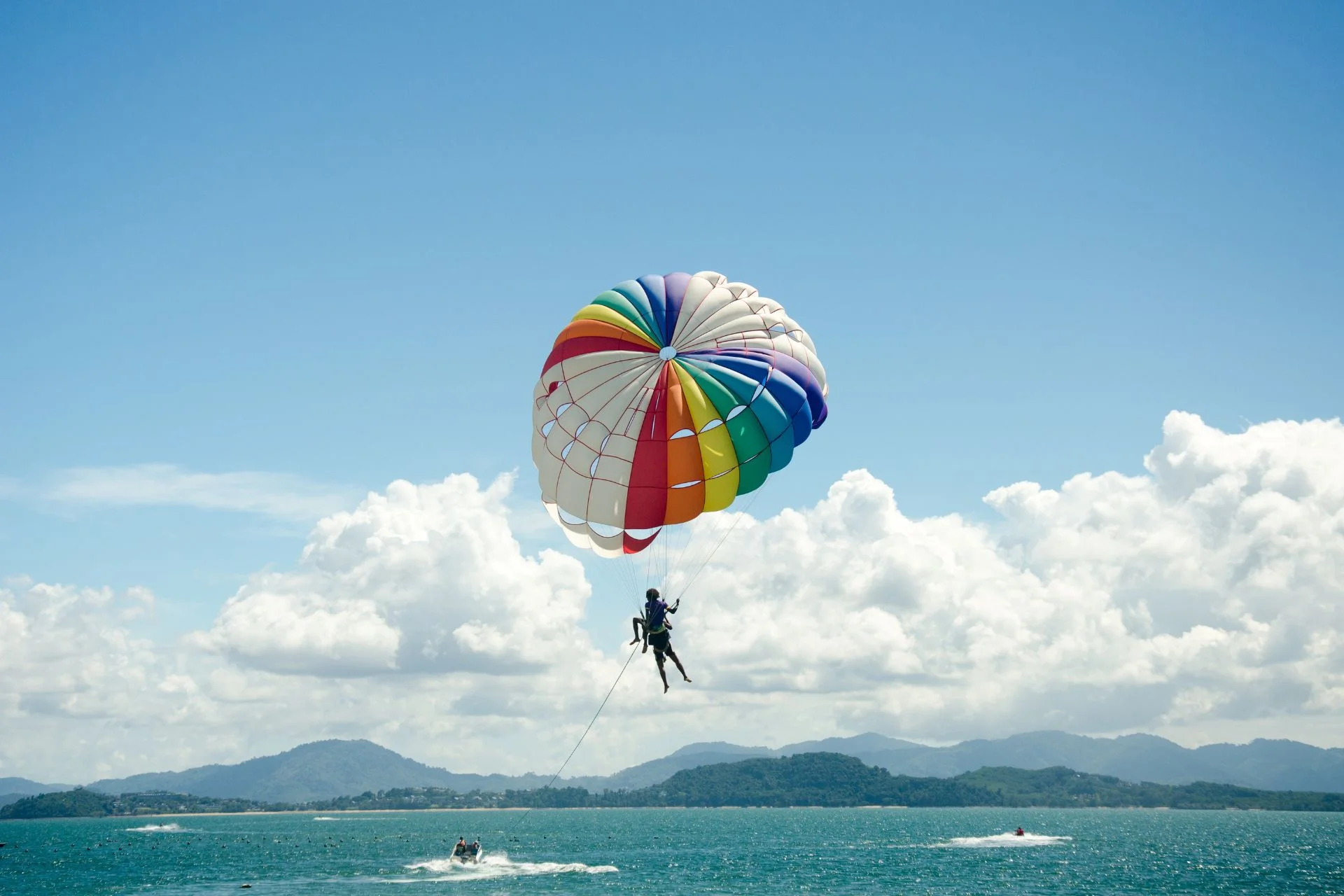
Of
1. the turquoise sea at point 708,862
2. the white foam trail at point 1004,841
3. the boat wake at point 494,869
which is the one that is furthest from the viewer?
the white foam trail at point 1004,841

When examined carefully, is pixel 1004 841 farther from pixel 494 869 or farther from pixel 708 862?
pixel 494 869

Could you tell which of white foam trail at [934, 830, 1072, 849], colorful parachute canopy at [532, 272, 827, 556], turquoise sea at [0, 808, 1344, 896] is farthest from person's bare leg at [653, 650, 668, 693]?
white foam trail at [934, 830, 1072, 849]

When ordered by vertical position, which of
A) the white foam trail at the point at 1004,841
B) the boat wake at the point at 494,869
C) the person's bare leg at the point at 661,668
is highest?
the person's bare leg at the point at 661,668

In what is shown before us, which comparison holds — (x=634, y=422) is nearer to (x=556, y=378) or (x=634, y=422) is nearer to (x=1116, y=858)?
(x=556, y=378)

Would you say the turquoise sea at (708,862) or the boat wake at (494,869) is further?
the boat wake at (494,869)

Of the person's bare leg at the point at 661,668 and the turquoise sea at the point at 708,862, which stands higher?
the person's bare leg at the point at 661,668

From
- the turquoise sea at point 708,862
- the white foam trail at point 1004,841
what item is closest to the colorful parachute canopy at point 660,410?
the turquoise sea at point 708,862

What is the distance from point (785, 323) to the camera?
79.6ft

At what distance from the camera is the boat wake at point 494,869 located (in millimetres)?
57875

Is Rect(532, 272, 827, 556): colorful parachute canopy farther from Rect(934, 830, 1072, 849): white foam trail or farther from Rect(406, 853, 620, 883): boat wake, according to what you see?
Rect(934, 830, 1072, 849): white foam trail

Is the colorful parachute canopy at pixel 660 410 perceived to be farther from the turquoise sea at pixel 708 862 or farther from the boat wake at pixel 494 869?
the boat wake at pixel 494 869

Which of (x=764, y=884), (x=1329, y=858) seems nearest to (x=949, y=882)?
(x=764, y=884)

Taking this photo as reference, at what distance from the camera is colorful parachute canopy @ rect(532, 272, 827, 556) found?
22.5 m

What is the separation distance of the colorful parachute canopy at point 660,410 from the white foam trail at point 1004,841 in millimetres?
73971
